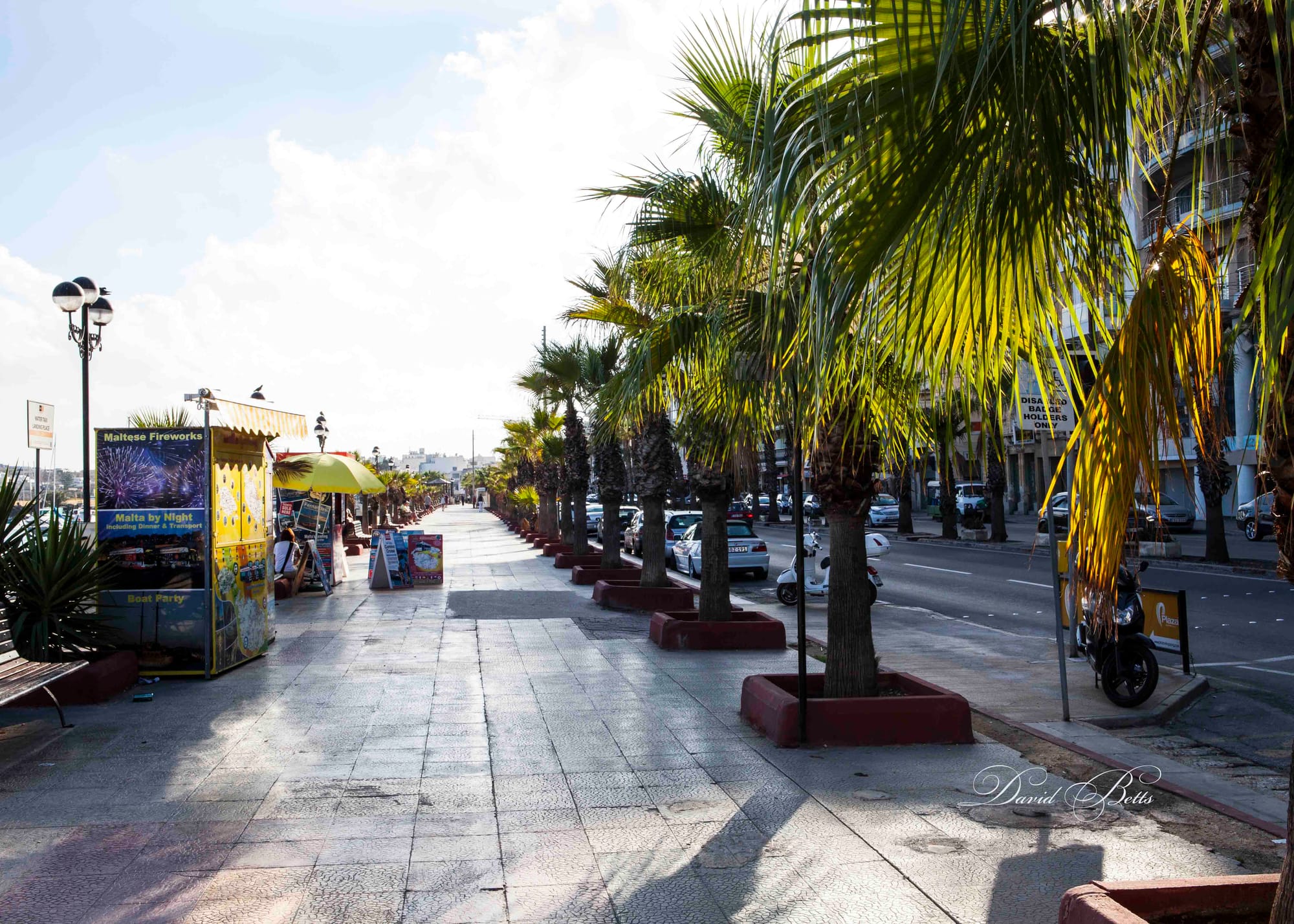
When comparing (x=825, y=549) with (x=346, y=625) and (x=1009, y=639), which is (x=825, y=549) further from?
(x=346, y=625)

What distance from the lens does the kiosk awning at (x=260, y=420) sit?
968 centimetres

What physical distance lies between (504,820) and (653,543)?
37.5 feet

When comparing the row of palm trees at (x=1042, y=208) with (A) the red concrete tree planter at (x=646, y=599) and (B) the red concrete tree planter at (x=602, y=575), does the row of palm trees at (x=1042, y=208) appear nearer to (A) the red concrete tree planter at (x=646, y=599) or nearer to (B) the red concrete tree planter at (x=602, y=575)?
(A) the red concrete tree planter at (x=646, y=599)

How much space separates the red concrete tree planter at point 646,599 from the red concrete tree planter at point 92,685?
837cm

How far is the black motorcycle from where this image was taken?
867cm

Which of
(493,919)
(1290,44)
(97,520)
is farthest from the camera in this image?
(97,520)

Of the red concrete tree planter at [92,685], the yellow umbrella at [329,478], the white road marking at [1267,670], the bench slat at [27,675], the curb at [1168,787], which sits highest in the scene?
the yellow umbrella at [329,478]

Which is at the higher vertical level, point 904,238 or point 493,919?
point 904,238

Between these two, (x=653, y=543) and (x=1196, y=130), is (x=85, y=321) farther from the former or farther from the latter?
(x=1196, y=130)

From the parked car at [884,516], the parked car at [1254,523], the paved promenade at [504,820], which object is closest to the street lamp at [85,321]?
the paved promenade at [504,820]

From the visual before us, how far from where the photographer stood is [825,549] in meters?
19.0

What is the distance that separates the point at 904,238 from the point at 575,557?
76.2ft

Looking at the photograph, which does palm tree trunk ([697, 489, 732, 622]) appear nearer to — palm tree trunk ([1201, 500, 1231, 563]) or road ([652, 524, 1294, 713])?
road ([652, 524, 1294, 713])

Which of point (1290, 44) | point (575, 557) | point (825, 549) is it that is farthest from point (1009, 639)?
point (575, 557)
